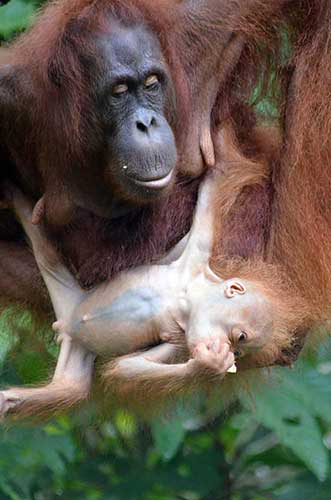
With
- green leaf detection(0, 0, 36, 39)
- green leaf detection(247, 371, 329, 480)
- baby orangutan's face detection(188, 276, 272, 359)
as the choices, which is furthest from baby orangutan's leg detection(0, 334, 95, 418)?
green leaf detection(0, 0, 36, 39)

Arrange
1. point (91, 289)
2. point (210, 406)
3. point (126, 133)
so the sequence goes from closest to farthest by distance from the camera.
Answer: point (126, 133)
point (91, 289)
point (210, 406)

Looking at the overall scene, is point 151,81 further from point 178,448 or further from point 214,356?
point 178,448

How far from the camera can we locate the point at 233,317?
4305 mm

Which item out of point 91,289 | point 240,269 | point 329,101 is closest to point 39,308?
point 91,289

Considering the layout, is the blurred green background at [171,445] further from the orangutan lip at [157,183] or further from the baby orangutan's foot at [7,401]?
the orangutan lip at [157,183]

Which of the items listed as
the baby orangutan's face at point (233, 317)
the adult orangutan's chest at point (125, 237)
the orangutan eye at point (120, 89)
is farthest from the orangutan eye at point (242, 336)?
the orangutan eye at point (120, 89)

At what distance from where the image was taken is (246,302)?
4.34 metres

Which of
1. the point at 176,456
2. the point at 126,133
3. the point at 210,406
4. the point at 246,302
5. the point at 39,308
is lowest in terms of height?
the point at 176,456

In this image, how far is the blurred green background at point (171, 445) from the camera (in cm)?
499

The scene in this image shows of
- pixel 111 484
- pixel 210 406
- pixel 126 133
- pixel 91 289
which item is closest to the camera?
pixel 126 133

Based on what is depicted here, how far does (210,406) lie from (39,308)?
632mm

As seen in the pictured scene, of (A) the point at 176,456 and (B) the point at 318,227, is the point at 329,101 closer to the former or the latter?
(B) the point at 318,227

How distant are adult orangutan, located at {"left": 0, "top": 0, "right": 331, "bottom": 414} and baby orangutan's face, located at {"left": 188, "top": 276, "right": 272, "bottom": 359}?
0.21 m

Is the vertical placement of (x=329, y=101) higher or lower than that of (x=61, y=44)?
lower
